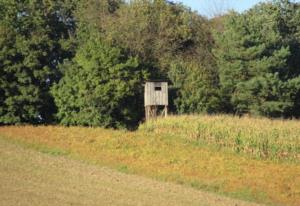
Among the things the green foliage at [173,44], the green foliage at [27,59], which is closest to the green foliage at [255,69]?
the green foliage at [173,44]

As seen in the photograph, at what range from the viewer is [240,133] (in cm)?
2800

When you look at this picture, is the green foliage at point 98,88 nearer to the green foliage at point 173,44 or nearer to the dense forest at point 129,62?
the dense forest at point 129,62

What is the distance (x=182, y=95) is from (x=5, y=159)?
1701 centimetres

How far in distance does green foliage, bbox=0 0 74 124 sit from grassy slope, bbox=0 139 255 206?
475 inches

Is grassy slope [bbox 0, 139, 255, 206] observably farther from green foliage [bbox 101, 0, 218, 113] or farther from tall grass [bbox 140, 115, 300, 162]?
green foliage [bbox 101, 0, 218, 113]

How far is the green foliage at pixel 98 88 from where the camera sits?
34.3m

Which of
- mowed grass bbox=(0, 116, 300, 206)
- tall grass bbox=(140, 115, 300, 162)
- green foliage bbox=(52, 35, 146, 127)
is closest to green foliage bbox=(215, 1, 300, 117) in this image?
tall grass bbox=(140, 115, 300, 162)

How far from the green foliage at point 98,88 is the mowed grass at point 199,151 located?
Result: 183cm

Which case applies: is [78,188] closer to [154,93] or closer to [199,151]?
[199,151]

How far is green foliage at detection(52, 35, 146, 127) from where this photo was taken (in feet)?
113

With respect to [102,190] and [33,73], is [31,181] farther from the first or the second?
[33,73]

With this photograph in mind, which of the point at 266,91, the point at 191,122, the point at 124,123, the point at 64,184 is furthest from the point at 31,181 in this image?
the point at 266,91

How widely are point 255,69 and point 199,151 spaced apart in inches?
471

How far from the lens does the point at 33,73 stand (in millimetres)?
35094
